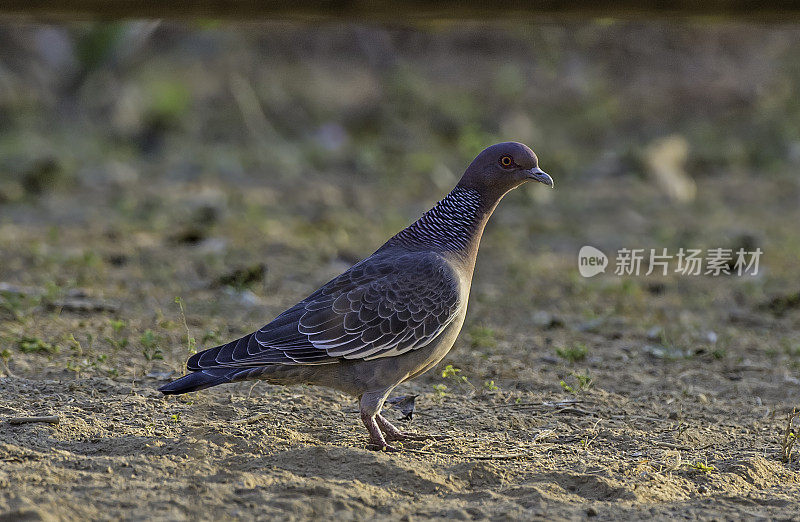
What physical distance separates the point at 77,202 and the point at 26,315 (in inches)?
146

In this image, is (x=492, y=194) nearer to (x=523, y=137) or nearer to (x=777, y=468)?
(x=777, y=468)

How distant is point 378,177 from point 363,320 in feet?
22.4

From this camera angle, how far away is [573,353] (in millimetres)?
5383

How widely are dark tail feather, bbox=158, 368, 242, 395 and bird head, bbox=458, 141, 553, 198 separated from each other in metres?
1.47

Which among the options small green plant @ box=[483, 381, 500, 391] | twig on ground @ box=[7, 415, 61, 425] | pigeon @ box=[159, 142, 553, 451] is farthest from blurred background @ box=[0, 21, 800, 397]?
pigeon @ box=[159, 142, 553, 451]

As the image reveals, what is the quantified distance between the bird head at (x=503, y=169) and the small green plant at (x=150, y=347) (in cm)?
180

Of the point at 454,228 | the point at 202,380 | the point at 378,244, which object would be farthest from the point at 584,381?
the point at 378,244

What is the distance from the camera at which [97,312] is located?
5.88 metres

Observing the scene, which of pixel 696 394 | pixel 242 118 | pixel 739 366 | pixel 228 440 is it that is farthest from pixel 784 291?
pixel 242 118

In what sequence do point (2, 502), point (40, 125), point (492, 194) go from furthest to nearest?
point (40, 125)
point (492, 194)
point (2, 502)

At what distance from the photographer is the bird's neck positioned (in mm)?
4461

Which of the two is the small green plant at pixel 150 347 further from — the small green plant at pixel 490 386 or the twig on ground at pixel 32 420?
the small green plant at pixel 490 386

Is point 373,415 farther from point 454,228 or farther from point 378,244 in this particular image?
point 378,244

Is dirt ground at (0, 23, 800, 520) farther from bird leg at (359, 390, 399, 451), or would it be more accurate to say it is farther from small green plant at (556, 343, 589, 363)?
bird leg at (359, 390, 399, 451)
